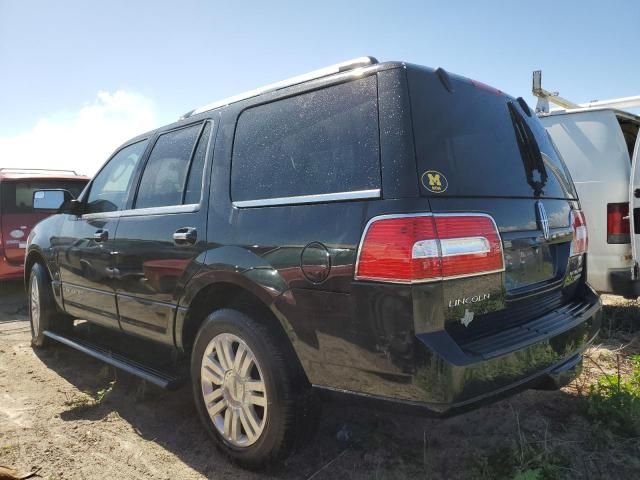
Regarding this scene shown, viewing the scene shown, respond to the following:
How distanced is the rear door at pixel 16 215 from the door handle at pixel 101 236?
4.07 meters

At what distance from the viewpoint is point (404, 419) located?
3.03 m

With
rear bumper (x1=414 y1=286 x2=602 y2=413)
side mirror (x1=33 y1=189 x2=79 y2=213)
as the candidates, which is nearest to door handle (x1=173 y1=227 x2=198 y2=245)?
rear bumper (x1=414 y1=286 x2=602 y2=413)

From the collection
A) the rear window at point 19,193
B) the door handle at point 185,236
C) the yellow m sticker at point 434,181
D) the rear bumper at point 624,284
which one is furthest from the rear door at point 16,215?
the rear bumper at point 624,284

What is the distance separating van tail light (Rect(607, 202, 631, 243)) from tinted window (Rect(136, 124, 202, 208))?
12.7ft

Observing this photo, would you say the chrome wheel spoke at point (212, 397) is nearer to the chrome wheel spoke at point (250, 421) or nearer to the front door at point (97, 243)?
the chrome wheel spoke at point (250, 421)

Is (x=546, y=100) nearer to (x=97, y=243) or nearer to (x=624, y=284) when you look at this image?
(x=624, y=284)

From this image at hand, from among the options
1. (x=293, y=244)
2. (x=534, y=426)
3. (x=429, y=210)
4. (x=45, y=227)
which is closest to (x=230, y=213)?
(x=293, y=244)

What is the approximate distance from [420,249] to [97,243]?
2.81 metres

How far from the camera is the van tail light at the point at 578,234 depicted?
9.61ft

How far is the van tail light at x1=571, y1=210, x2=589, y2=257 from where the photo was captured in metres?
2.93

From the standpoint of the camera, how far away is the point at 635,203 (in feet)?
14.8

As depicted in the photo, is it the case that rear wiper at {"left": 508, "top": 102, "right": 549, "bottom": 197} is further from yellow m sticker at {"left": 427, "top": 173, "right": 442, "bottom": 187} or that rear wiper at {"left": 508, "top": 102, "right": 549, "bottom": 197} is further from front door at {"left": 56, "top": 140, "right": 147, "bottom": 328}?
front door at {"left": 56, "top": 140, "right": 147, "bottom": 328}

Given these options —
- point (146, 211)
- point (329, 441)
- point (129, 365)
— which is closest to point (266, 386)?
point (329, 441)

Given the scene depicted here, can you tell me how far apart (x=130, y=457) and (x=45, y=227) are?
2.90 meters
